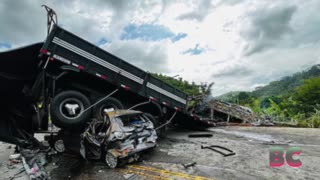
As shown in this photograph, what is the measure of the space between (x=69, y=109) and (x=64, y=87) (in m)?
0.85

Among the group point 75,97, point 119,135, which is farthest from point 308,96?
point 75,97

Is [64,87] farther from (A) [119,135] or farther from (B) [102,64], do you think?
(A) [119,135]

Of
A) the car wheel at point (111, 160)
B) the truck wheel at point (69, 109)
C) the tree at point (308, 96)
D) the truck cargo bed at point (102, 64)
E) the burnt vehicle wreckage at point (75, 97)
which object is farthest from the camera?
the tree at point (308, 96)

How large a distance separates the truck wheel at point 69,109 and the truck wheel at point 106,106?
381 millimetres

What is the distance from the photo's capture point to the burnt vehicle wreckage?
612 centimetres

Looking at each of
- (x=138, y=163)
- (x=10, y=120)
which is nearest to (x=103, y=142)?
(x=138, y=163)

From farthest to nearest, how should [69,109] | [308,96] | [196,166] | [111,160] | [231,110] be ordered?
1. [308,96]
2. [231,110]
3. [69,109]
4. [111,160]
5. [196,166]

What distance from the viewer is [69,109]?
6.72m

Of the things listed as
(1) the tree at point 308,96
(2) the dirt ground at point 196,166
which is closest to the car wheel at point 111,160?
(2) the dirt ground at point 196,166

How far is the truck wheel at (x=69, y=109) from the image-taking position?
6.41 metres

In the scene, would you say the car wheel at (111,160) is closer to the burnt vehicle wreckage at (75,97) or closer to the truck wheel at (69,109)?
the burnt vehicle wreckage at (75,97)

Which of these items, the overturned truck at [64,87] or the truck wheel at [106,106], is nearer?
the overturned truck at [64,87]

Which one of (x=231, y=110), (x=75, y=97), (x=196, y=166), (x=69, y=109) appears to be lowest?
(x=196, y=166)

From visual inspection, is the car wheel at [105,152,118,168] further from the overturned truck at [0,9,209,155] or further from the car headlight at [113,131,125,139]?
the overturned truck at [0,9,209,155]
